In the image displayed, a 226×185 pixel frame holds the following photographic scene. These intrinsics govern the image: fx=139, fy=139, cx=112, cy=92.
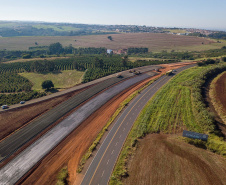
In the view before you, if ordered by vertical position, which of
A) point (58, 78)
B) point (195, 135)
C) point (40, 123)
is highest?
point (58, 78)

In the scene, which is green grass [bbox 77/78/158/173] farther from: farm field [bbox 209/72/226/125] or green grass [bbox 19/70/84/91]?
green grass [bbox 19/70/84/91]

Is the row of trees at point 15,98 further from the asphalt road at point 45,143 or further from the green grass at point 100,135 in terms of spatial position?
the green grass at point 100,135

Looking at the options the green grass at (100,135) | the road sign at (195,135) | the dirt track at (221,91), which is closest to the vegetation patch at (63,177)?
the green grass at (100,135)

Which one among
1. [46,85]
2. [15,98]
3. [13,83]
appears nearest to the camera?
[15,98]

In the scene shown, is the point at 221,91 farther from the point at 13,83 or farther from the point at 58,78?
the point at 13,83

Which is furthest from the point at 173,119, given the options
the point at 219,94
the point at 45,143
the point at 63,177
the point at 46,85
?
the point at 46,85

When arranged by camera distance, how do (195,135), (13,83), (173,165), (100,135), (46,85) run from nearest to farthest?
1. (173,165)
2. (195,135)
3. (100,135)
4. (46,85)
5. (13,83)

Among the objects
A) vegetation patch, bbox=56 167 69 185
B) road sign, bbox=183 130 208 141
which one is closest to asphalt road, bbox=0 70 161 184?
vegetation patch, bbox=56 167 69 185
